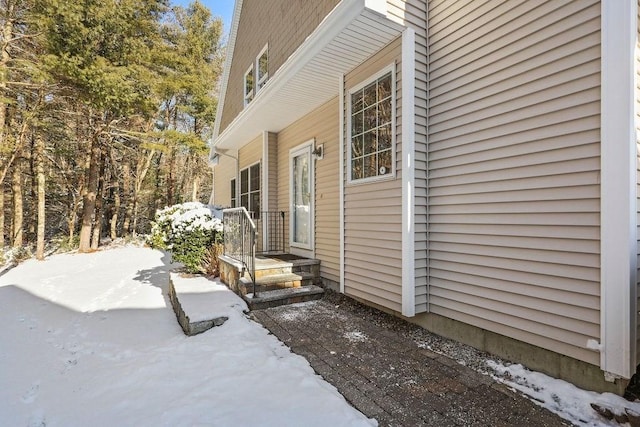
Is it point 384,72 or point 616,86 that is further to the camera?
point 384,72

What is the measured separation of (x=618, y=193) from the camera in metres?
2.07

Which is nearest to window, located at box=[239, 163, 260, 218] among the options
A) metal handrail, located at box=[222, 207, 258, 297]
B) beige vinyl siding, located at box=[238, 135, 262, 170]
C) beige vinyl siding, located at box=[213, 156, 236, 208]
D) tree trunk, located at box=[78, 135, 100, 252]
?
beige vinyl siding, located at box=[238, 135, 262, 170]

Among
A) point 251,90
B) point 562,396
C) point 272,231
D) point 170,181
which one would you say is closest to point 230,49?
point 251,90

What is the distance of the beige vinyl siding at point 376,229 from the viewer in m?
3.56

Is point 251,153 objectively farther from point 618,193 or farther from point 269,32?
point 618,193

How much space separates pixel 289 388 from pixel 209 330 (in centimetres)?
163

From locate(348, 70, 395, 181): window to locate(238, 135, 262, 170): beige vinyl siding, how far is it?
12.3 ft

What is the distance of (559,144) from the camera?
240 cm

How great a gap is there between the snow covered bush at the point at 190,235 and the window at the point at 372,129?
314 centimetres

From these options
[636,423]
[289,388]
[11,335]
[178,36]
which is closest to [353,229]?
[289,388]

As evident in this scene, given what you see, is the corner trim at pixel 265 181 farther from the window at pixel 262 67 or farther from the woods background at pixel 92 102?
the woods background at pixel 92 102

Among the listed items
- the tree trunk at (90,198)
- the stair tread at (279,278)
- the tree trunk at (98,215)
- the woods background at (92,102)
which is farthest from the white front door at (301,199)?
the tree trunk at (98,215)

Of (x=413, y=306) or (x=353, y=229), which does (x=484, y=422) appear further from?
(x=353, y=229)

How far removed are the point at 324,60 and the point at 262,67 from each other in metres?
3.76
